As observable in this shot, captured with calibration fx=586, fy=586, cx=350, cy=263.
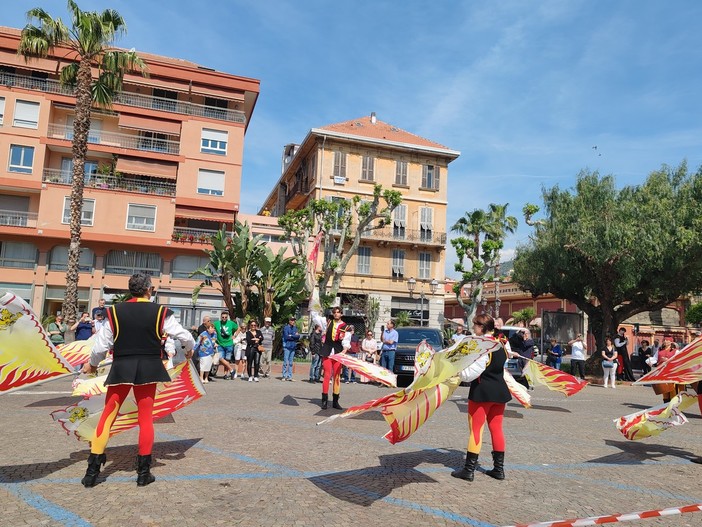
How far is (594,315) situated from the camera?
86.8 ft

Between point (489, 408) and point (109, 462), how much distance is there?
3.94 m

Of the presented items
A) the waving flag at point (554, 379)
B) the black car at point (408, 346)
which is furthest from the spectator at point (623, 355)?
the waving flag at point (554, 379)

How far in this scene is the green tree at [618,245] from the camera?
22453 mm

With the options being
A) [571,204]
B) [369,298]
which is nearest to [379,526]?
[571,204]

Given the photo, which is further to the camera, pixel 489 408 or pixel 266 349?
pixel 266 349

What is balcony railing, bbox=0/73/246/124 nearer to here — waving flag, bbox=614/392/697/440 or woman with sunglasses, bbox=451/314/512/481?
waving flag, bbox=614/392/697/440

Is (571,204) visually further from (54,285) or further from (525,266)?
(54,285)

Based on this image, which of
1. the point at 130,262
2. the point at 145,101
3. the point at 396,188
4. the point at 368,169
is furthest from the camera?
the point at 396,188

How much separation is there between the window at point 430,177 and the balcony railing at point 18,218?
28917mm

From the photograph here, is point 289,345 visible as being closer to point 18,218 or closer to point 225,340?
point 225,340

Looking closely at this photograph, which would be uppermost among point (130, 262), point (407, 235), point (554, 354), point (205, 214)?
point (407, 235)

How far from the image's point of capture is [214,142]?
39062 millimetres

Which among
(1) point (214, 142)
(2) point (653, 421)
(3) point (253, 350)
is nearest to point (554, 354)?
(3) point (253, 350)

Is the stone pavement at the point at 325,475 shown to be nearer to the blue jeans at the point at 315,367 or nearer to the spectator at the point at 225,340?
the spectator at the point at 225,340
